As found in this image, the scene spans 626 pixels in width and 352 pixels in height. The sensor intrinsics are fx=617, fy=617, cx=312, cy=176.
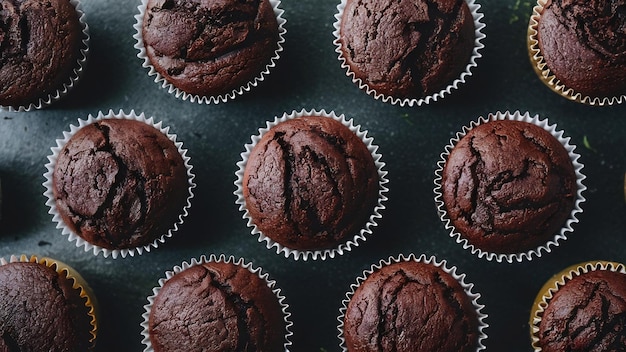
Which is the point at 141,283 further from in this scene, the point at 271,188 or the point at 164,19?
the point at 164,19

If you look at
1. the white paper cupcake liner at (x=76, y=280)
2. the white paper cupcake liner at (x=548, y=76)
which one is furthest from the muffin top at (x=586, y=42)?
the white paper cupcake liner at (x=76, y=280)

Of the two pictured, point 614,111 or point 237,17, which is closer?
point 237,17

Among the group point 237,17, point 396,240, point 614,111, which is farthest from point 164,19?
point 614,111

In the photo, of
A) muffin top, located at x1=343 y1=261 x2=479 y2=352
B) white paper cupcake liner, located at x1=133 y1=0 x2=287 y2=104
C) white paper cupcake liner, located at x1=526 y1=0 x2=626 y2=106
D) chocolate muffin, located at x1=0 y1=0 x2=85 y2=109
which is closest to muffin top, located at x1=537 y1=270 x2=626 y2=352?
muffin top, located at x1=343 y1=261 x2=479 y2=352

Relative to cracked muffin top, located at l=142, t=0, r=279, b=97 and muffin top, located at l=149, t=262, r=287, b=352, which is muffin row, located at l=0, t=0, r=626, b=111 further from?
muffin top, located at l=149, t=262, r=287, b=352

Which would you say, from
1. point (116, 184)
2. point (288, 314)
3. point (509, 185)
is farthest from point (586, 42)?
point (116, 184)

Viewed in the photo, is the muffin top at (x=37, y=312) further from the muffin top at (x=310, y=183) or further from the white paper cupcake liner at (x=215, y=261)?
the muffin top at (x=310, y=183)
